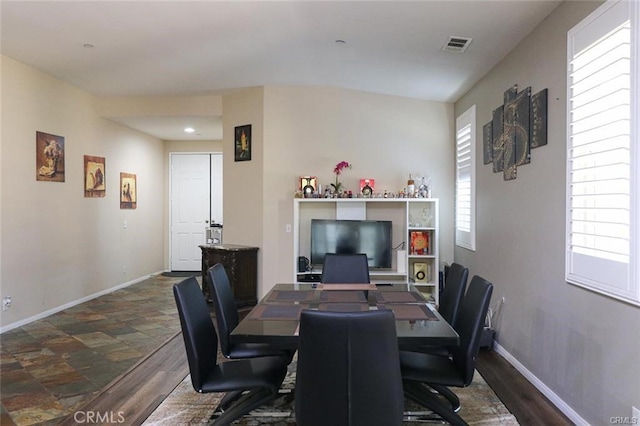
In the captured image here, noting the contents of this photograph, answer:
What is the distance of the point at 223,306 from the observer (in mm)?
2607

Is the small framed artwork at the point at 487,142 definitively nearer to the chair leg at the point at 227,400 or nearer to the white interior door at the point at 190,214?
the chair leg at the point at 227,400

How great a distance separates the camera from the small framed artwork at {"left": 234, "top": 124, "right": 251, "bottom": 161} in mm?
5454

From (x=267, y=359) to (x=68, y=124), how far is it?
463 centimetres

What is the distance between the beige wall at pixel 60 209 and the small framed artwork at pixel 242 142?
7.18ft

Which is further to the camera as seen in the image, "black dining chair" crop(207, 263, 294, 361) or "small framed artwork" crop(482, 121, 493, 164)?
"small framed artwork" crop(482, 121, 493, 164)

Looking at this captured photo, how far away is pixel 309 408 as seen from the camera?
166 centimetres

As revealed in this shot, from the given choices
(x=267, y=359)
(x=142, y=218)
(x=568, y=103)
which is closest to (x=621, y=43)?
(x=568, y=103)

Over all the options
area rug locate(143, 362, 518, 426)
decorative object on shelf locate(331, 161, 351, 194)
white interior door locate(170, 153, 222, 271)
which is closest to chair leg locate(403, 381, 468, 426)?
area rug locate(143, 362, 518, 426)

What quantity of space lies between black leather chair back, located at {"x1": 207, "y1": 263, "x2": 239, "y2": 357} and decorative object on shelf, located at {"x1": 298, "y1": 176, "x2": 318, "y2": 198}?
7.95 feet

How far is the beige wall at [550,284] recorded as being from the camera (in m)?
2.19

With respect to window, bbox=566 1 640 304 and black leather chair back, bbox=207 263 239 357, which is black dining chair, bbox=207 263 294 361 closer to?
black leather chair back, bbox=207 263 239 357

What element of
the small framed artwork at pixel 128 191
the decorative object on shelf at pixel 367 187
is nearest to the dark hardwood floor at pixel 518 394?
the decorative object on shelf at pixel 367 187

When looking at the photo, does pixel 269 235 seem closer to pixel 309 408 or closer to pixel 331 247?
pixel 331 247

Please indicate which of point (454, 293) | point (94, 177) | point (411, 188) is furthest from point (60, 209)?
point (454, 293)
